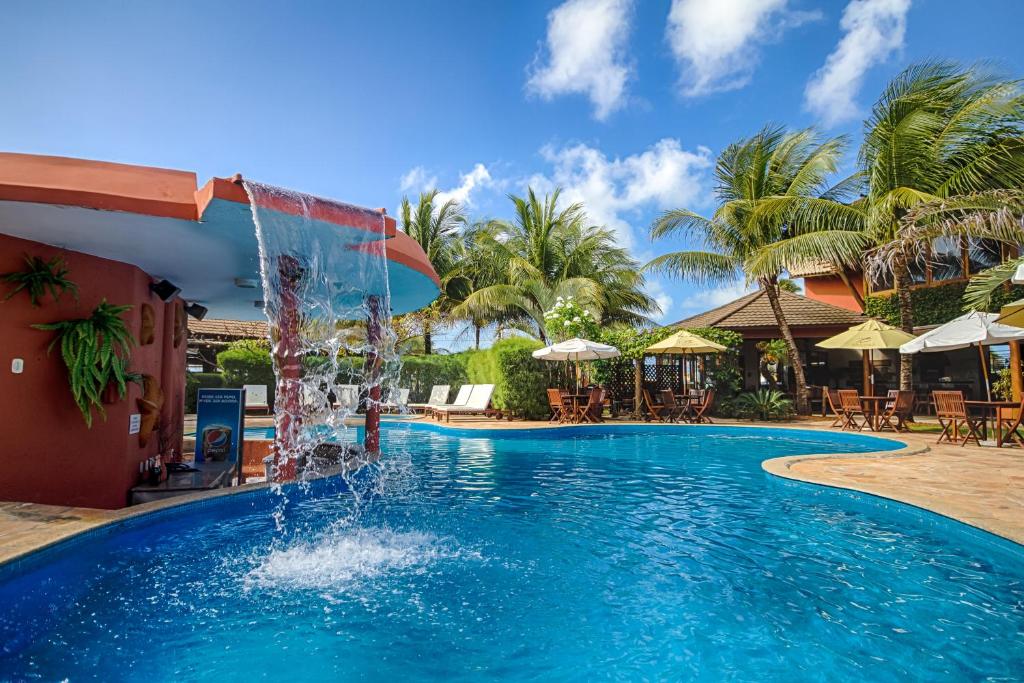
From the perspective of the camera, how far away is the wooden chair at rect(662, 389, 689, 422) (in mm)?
15086

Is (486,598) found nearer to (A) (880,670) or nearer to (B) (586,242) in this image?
(A) (880,670)

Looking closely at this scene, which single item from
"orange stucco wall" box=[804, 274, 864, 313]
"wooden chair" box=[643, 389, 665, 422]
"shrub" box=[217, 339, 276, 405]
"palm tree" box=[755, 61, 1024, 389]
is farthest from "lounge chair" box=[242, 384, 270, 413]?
"orange stucco wall" box=[804, 274, 864, 313]

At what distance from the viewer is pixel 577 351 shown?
48.0ft

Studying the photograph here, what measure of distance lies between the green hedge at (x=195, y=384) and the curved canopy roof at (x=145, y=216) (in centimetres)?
1263

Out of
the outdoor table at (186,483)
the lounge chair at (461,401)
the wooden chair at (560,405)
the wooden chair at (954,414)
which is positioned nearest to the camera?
the outdoor table at (186,483)

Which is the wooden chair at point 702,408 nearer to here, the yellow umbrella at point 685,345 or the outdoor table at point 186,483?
the yellow umbrella at point 685,345

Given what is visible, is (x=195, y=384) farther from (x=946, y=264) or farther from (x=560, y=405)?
(x=946, y=264)

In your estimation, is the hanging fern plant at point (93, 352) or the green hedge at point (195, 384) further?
the green hedge at point (195, 384)

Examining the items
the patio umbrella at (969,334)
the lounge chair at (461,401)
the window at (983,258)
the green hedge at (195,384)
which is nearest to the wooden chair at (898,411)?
the patio umbrella at (969,334)

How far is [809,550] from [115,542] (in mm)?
5461

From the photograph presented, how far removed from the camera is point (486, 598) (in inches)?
139

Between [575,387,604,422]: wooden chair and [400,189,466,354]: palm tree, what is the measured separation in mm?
10835

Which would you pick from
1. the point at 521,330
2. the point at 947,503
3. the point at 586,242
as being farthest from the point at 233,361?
the point at 947,503

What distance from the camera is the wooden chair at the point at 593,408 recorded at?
1476 cm
